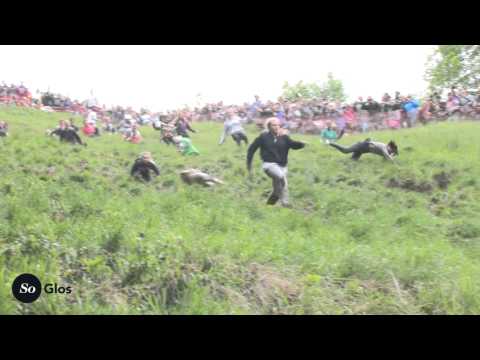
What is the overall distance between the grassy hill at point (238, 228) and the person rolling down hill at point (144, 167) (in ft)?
0.60

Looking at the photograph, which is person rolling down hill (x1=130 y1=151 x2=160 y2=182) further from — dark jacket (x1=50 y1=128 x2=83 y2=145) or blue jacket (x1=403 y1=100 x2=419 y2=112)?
blue jacket (x1=403 y1=100 x2=419 y2=112)

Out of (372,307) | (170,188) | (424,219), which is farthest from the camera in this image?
(170,188)

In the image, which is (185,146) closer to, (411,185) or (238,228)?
(238,228)

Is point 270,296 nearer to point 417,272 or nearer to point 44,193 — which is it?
point 417,272

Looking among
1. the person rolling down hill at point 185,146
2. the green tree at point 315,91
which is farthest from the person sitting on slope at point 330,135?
the person rolling down hill at point 185,146

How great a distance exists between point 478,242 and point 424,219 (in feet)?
3.47

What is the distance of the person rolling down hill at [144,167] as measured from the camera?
10.7 metres

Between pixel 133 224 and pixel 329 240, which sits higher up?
pixel 133 224

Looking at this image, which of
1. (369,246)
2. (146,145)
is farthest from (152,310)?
(146,145)

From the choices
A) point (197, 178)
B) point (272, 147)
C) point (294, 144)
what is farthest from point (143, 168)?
point (294, 144)

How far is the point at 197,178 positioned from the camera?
11.1 m

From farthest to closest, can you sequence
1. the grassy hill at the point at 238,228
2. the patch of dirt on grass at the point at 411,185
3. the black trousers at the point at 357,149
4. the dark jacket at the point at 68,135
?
the black trousers at the point at 357,149 → the dark jacket at the point at 68,135 → the patch of dirt on grass at the point at 411,185 → the grassy hill at the point at 238,228

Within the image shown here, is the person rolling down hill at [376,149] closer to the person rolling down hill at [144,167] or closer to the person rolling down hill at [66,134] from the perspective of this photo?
the person rolling down hill at [144,167]

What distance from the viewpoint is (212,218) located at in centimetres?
863
